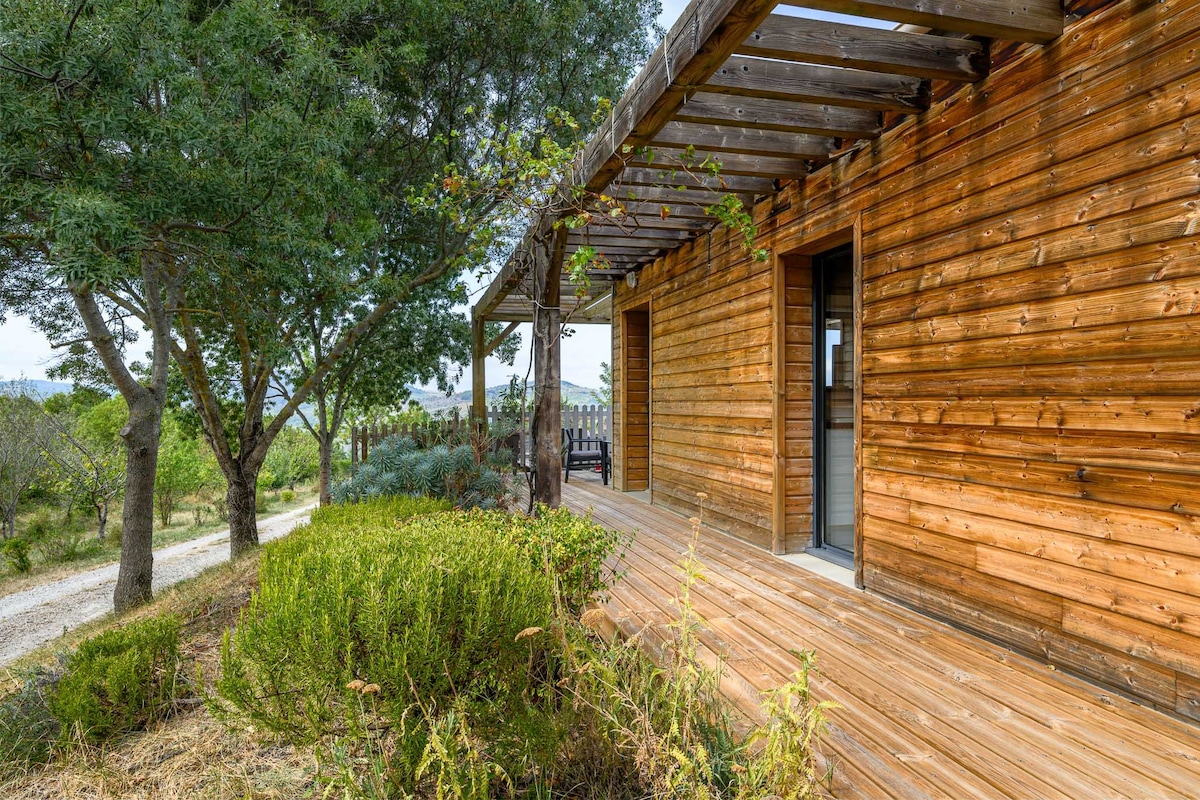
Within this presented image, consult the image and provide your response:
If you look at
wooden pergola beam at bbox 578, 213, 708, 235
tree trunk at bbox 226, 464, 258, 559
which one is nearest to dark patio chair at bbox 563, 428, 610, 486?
tree trunk at bbox 226, 464, 258, 559

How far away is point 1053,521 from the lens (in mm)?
2461

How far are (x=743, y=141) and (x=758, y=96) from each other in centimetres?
78

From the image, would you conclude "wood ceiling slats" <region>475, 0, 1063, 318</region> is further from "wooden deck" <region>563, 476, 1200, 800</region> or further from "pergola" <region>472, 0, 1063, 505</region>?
"wooden deck" <region>563, 476, 1200, 800</region>

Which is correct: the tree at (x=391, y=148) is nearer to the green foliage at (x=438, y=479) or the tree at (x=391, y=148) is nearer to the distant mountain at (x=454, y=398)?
the distant mountain at (x=454, y=398)

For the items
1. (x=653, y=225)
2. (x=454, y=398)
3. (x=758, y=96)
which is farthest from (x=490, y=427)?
(x=454, y=398)

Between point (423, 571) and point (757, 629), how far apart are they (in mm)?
1825

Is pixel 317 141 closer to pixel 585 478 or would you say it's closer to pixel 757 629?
pixel 757 629

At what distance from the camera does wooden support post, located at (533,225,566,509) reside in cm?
377

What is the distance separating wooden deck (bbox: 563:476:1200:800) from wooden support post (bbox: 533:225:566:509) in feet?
2.63

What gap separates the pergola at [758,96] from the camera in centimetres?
223

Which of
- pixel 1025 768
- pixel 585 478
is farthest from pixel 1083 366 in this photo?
pixel 585 478

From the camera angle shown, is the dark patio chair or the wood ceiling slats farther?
the dark patio chair

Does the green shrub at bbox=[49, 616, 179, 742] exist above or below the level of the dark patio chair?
below

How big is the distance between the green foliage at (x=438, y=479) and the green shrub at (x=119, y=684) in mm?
2229
